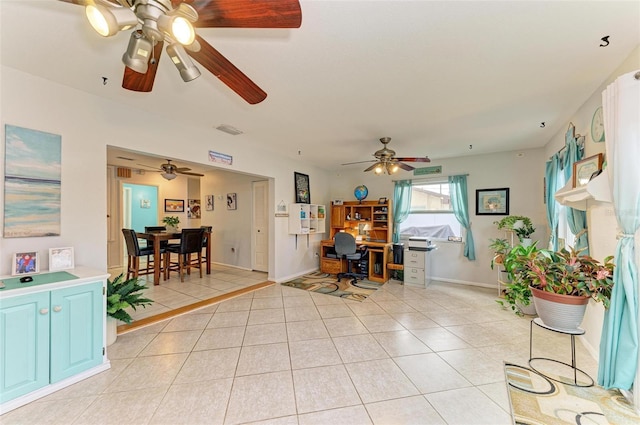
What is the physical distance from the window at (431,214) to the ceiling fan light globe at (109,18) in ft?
17.8

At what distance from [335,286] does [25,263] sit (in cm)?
402

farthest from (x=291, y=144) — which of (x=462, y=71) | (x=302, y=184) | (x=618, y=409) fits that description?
(x=618, y=409)

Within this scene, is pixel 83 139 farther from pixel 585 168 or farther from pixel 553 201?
pixel 553 201

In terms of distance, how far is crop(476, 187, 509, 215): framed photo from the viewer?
479 cm

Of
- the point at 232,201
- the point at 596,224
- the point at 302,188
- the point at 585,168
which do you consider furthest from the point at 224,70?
the point at 232,201

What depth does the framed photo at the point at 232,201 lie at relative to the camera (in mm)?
6371

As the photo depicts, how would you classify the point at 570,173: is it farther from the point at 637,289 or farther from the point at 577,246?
the point at 637,289

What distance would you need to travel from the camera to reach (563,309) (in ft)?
5.99

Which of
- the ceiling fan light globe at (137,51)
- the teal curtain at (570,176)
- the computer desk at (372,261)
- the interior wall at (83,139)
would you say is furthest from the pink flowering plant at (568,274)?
the interior wall at (83,139)

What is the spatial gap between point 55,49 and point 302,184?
421 centimetres

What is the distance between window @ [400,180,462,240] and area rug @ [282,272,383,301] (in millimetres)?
1642

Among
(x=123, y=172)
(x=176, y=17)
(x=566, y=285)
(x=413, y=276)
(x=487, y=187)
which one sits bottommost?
(x=413, y=276)

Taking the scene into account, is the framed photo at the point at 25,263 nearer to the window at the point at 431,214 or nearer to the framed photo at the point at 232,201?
the framed photo at the point at 232,201

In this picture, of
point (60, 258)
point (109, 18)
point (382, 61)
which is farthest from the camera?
point (60, 258)
